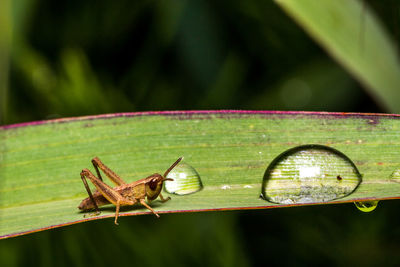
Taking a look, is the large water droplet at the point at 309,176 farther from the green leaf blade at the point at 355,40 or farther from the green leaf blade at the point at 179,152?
the green leaf blade at the point at 355,40

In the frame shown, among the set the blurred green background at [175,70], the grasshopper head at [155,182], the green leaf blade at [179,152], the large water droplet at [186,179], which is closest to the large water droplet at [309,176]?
the green leaf blade at [179,152]

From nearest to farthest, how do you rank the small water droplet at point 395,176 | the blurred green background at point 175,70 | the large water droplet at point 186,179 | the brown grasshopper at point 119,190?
the small water droplet at point 395,176, the large water droplet at point 186,179, the brown grasshopper at point 119,190, the blurred green background at point 175,70

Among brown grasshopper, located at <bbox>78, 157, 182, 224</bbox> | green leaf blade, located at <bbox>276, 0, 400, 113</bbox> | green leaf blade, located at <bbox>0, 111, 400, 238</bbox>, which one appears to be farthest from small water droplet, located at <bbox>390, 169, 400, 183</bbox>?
brown grasshopper, located at <bbox>78, 157, 182, 224</bbox>

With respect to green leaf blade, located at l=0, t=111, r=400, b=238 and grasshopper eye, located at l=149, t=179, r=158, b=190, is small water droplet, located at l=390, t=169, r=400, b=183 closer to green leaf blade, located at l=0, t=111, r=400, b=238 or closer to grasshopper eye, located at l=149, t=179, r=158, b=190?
green leaf blade, located at l=0, t=111, r=400, b=238

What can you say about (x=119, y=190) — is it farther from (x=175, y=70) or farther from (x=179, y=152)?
(x=175, y=70)

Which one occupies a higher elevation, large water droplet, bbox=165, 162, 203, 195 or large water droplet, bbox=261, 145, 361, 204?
large water droplet, bbox=165, 162, 203, 195

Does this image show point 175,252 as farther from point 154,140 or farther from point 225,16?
point 225,16
